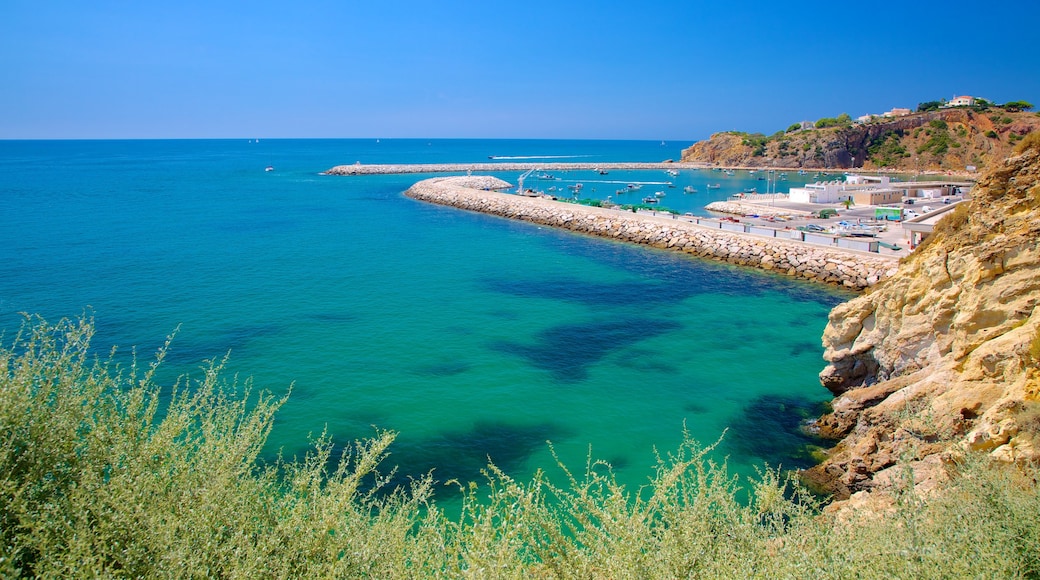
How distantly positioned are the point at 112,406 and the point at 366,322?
1820 cm

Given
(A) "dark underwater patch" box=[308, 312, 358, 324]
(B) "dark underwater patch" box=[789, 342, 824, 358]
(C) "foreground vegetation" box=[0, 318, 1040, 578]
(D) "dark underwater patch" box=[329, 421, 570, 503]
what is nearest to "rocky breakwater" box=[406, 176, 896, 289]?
(B) "dark underwater patch" box=[789, 342, 824, 358]

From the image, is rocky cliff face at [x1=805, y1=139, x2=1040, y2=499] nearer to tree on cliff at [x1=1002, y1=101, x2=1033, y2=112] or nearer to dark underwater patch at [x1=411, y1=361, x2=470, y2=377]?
dark underwater patch at [x1=411, y1=361, x2=470, y2=377]

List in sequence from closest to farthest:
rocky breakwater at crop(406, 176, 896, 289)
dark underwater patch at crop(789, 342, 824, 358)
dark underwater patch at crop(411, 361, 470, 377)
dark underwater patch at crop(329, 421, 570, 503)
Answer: dark underwater patch at crop(329, 421, 570, 503), dark underwater patch at crop(411, 361, 470, 377), dark underwater patch at crop(789, 342, 824, 358), rocky breakwater at crop(406, 176, 896, 289)

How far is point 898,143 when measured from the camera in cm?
11944

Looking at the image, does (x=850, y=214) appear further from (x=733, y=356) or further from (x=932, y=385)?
(x=932, y=385)

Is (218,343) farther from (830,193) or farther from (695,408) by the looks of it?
(830,193)

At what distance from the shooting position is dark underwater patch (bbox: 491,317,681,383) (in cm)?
2166

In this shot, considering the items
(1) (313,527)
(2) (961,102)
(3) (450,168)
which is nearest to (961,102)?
(2) (961,102)

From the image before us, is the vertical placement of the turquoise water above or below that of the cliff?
below

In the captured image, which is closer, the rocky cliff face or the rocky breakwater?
the rocky cliff face

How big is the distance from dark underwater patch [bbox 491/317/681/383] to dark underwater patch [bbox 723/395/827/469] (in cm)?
543

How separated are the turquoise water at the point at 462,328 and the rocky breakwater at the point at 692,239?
1804 mm

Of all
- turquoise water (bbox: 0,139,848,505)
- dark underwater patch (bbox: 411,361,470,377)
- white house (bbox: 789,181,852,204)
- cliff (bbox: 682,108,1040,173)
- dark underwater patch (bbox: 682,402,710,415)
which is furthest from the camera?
cliff (bbox: 682,108,1040,173)

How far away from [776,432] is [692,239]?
2810 centimetres
